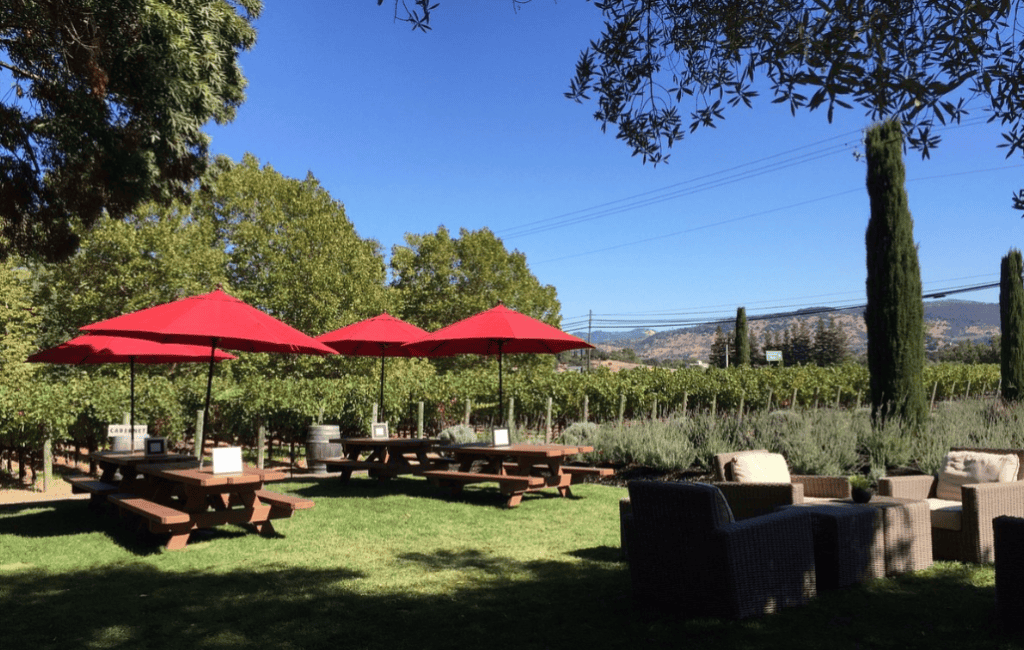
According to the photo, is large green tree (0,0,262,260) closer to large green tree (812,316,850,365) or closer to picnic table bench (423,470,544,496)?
picnic table bench (423,470,544,496)

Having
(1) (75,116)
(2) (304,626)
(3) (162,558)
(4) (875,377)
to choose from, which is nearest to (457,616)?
(2) (304,626)

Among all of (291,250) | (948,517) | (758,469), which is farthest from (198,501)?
(291,250)

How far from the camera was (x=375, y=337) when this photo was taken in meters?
10.6

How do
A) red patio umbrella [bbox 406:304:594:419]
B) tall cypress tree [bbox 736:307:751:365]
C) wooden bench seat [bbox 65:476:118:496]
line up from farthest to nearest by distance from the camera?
tall cypress tree [bbox 736:307:751:365] → red patio umbrella [bbox 406:304:594:419] → wooden bench seat [bbox 65:476:118:496]

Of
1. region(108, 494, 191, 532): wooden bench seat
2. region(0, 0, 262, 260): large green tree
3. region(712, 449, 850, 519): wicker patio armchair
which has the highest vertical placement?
region(0, 0, 262, 260): large green tree

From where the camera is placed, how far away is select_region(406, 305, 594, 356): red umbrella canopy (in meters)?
9.20

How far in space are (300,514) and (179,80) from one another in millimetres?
5037

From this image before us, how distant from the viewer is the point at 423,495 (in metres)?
9.92

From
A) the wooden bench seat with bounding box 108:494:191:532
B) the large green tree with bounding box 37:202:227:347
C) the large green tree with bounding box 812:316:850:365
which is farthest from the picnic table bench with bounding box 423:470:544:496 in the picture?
the large green tree with bounding box 812:316:850:365

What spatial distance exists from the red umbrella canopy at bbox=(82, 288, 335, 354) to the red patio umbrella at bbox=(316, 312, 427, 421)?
8.09 ft

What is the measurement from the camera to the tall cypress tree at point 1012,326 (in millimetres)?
21844

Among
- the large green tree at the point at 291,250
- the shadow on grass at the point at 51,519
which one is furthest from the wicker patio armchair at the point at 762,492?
the large green tree at the point at 291,250

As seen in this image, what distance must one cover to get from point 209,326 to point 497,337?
11.5ft

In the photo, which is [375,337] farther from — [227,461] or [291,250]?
[291,250]
